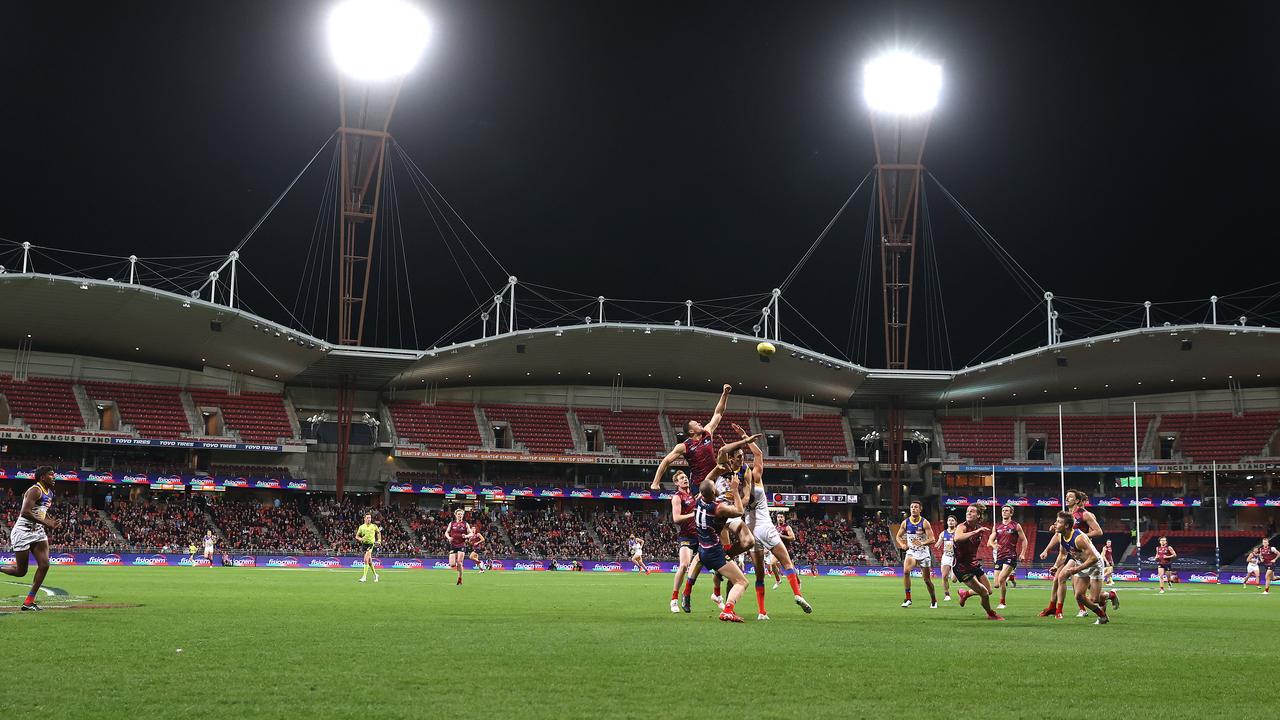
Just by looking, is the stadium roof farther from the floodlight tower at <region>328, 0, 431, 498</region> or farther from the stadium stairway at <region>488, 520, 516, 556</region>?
the stadium stairway at <region>488, 520, 516, 556</region>

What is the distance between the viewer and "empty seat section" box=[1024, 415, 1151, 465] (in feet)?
232

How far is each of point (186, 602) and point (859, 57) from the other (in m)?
49.1

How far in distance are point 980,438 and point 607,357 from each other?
26.3 metres

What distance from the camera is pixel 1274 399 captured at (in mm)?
70250

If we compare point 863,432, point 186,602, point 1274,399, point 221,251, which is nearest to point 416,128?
point 221,251

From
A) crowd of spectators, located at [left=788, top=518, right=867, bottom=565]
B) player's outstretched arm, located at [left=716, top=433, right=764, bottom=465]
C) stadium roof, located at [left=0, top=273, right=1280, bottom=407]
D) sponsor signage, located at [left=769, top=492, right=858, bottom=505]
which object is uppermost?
stadium roof, located at [left=0, top=273, right=1280, bottom=407]

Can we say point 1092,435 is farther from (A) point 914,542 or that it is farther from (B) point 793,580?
(B) point 793,580

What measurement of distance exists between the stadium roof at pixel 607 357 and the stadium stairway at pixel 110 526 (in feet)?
31.3

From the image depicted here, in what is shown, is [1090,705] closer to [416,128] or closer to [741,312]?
[416,128]

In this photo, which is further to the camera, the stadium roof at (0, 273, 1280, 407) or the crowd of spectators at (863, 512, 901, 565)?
the crowd of spectators at (863, 512, 901, 565)

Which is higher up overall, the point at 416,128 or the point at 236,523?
the point at 416,128

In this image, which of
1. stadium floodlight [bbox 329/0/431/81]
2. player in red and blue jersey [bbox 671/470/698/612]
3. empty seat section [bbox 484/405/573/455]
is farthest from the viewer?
empty seat section [bbox 484/405/573/455]

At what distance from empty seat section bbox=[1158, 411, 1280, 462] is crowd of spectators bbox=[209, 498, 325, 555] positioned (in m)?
52.1

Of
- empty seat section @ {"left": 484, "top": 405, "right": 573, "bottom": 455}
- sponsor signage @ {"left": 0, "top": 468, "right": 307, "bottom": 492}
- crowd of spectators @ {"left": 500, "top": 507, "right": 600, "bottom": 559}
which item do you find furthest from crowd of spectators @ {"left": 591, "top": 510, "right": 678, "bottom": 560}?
sponsor signage @ {"left": 0, "top": 468, "right": 307, "bottom": 492}
